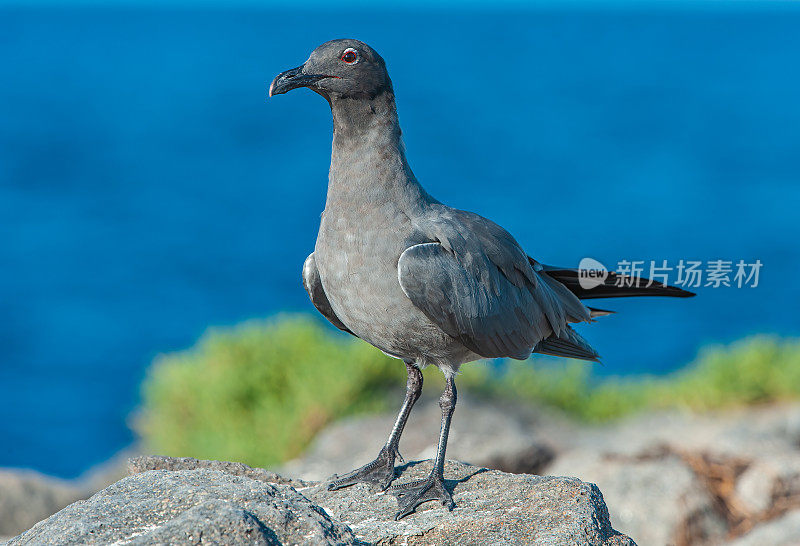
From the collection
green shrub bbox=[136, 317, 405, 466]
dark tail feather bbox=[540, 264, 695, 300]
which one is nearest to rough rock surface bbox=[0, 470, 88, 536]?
green shrub bbox=[136, 317, 405, 466]

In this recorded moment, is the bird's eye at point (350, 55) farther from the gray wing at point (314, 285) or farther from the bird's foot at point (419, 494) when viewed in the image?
the bird's foot at point (419, 494)

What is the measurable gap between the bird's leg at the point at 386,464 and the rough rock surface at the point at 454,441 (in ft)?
6.58

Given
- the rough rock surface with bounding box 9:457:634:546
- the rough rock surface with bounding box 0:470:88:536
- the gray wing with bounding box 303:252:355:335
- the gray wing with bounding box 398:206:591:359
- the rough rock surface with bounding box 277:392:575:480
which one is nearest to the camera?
the rough rock surface with bounding box 9:457:634:546

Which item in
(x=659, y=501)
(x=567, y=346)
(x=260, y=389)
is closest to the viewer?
(x=567, y=346)

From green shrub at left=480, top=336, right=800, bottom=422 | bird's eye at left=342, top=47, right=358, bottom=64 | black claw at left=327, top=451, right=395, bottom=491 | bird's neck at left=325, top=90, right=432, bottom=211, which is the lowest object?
black claw at left=327, top=451, right=395, bottom=491

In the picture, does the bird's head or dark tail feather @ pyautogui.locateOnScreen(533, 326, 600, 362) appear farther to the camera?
dark tail feather @ pyautogui.locateOnScreen(533, 326, 600, 362)

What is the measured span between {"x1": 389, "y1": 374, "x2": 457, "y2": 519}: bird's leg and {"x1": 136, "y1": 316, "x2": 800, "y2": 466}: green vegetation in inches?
204

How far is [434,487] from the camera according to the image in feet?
18.7

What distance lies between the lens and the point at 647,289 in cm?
667

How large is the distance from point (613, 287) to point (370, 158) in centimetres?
216

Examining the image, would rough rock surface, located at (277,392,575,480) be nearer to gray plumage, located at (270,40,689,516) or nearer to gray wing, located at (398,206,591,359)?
gray wing, located at (398,206,591,359)

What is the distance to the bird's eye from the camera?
5664 millimetres

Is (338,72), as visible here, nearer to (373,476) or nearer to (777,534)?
(373,476)

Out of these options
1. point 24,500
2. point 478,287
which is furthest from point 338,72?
point 24,500
